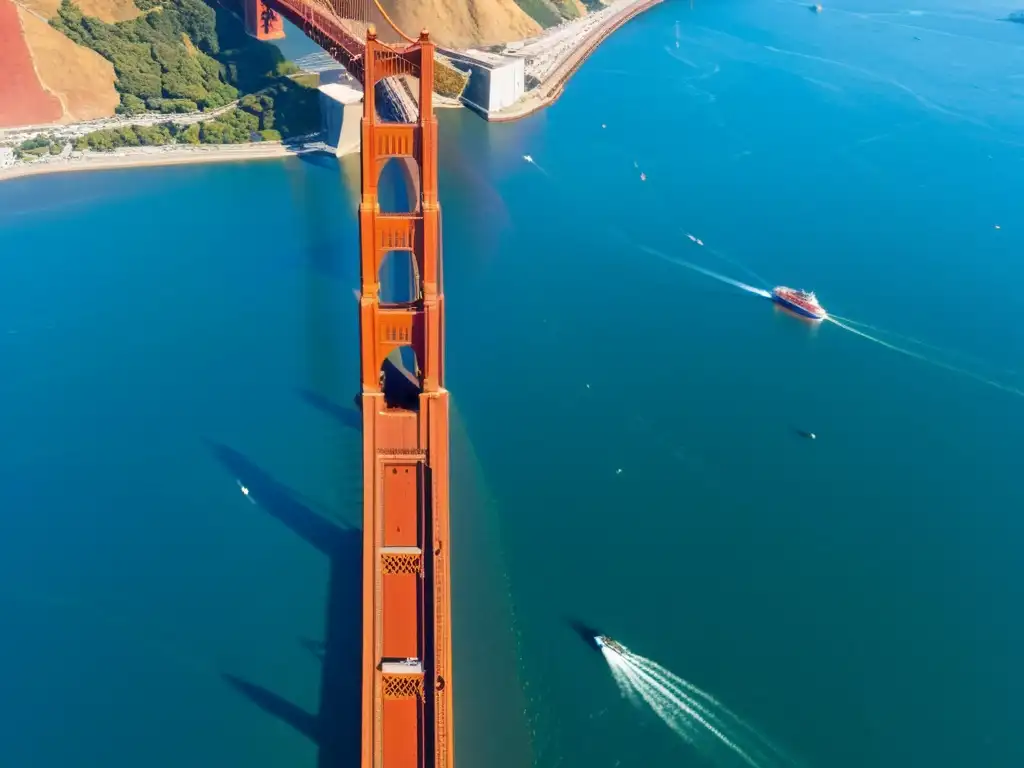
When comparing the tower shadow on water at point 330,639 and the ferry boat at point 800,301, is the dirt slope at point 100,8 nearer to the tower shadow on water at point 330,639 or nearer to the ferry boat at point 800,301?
the tower shadow on water at point 330,639

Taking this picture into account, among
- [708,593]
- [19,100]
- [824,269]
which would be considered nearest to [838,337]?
[824,269]

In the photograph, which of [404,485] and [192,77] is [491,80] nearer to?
[192,77]

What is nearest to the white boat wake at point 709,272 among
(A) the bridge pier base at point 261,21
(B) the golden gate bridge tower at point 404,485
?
(B) the golden gate bridge tower at point 404,485

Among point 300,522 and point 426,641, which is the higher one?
point 426,641

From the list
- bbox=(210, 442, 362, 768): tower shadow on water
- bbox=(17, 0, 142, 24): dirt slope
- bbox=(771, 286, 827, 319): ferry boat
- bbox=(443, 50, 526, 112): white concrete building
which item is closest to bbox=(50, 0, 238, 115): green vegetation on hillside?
bbox=(17, 0, 142, 24): dirt slope

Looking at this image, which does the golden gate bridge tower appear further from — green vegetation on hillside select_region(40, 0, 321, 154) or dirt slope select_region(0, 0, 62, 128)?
dirt slope select_region(0, 0, 62, 128)

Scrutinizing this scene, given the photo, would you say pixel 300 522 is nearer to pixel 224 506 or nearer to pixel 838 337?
pixel 224 506

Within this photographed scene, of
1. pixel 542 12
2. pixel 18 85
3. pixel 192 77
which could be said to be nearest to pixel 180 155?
pixel 192 77
